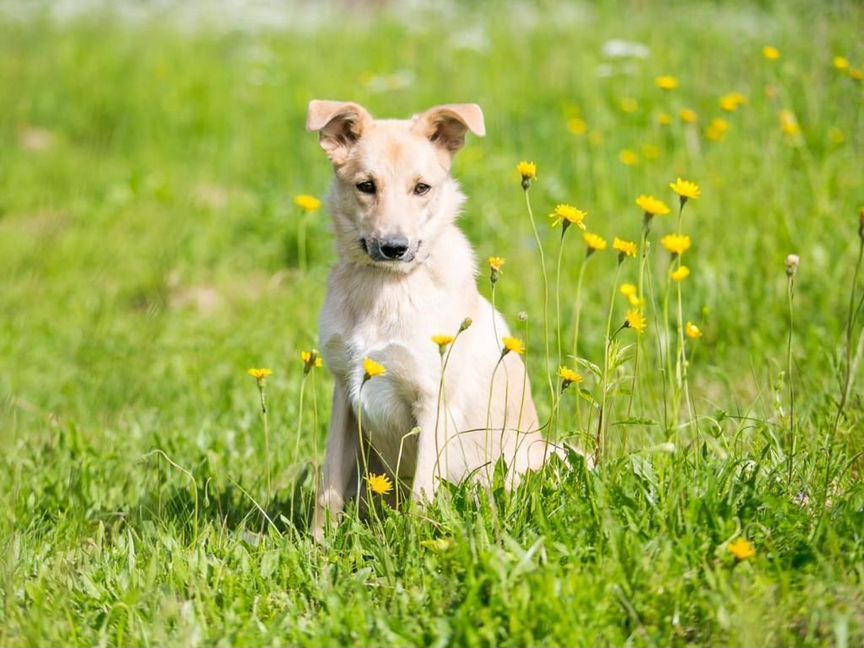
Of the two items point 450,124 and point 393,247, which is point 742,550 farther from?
point 450,124

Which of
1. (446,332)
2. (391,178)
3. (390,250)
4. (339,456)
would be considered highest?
(391,178)

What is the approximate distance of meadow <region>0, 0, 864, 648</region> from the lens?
2.58 meters

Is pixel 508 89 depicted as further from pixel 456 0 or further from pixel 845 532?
pixel 845 532

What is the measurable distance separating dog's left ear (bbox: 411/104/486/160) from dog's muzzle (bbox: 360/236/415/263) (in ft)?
1.50

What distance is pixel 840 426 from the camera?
3387mm

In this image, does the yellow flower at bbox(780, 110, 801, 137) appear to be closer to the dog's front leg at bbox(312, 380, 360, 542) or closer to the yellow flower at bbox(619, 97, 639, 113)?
the yellow flower at bbox(619, 97, 639, 113)

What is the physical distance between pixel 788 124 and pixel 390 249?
9.20 feet

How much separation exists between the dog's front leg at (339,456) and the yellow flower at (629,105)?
3147mm

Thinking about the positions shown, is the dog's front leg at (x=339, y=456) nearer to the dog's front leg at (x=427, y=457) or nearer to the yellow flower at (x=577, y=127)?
the dog's front leg at (x=427, y=457)

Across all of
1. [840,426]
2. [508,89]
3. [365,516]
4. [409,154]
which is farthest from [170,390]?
[508,89]

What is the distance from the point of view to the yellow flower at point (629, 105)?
6.01m

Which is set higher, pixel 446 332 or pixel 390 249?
pixel 390 249

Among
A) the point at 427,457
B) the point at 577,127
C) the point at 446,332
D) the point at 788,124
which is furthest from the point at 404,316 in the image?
the point at 577,127

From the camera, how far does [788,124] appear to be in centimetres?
521
